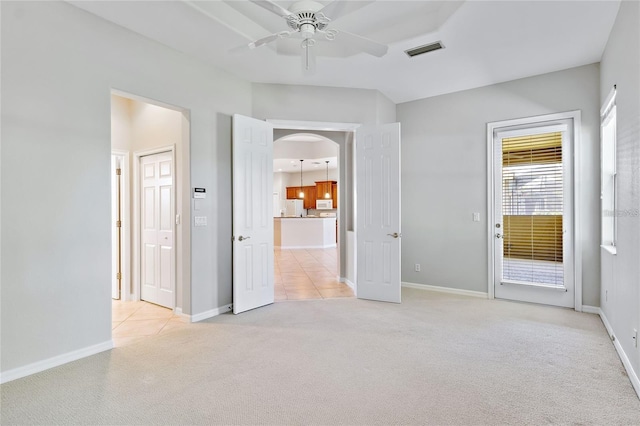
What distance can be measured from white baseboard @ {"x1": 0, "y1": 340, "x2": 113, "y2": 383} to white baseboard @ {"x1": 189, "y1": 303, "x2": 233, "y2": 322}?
2.88 feet

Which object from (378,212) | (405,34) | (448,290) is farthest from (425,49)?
(448,290)

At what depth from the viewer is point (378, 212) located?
454 centimetres

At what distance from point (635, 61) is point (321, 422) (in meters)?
3.28

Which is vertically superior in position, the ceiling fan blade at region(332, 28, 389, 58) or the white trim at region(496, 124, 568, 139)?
the ceiling fan blade at region(332, 28, 389, 58)

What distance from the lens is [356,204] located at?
15.5 ft

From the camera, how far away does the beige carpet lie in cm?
202

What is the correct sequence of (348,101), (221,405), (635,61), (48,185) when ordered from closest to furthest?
(221,405) → (635,61) → (48,185) → (348,101)

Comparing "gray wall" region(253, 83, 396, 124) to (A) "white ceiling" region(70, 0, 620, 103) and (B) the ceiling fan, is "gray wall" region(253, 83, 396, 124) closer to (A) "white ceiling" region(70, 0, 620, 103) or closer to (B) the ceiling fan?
(A) "white ceiling" region(70, 0, 620, 103)

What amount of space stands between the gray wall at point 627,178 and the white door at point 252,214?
3567 millimetres

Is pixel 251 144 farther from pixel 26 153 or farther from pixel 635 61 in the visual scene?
pixel 635 61

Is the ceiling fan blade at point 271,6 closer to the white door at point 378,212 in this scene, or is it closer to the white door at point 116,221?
the white door at point 378,212

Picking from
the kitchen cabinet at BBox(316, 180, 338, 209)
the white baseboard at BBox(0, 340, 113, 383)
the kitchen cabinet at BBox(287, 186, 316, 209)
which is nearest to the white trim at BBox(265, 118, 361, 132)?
the white baseboard at BBox(0, 340, 113, 383)

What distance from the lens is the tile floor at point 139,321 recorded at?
3316 mm

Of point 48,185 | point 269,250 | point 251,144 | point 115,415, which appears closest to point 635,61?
point 251,144
